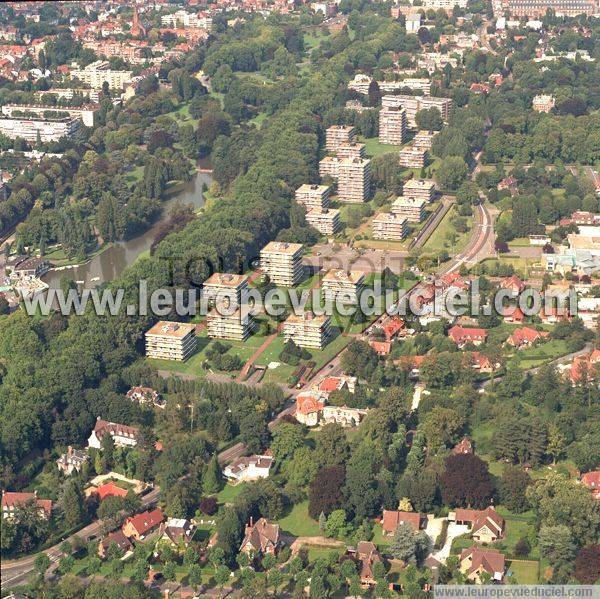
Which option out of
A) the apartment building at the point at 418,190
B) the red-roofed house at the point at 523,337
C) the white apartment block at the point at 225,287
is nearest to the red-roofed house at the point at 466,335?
the red-roofed house at the point at 523,337

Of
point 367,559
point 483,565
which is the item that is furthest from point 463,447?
point 367,559

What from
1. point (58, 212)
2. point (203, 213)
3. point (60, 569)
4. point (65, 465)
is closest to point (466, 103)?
point (203, 213)

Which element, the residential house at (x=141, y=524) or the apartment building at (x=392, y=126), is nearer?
the residential house at (x=141, y=524)

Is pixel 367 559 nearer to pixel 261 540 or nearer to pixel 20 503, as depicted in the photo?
pixel 261 540

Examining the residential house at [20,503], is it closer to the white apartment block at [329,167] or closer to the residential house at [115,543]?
the residential house at [115,543]

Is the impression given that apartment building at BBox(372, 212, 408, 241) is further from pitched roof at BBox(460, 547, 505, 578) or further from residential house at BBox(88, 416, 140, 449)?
pitched roof at BBox(460, 547, 505, 578)

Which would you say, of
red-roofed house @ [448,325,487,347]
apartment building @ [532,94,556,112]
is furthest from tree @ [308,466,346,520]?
apartment building @ [532,94,556,112]

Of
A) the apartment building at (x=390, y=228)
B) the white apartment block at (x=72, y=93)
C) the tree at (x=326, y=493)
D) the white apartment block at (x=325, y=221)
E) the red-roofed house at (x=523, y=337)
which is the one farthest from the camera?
the white apartment block at (x=72, y=93)

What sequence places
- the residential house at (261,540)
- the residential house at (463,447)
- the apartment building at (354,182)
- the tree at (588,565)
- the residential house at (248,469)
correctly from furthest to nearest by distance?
1. the apartment building at (354,182)
2. the residential house at (463,447)
3. the residential house at (248,469)
4. the residential house at (261,540)
5. the tree at (588,565)
